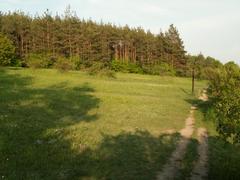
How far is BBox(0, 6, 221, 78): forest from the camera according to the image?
94.0 m

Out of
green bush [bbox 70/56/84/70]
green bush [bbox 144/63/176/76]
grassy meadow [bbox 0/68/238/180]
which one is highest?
green bush [bbox 70/56/84/70]

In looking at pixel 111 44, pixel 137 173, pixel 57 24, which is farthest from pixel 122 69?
pixel 137 173

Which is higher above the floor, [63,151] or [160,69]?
[160,69]

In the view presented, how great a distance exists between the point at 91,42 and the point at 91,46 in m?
1.48

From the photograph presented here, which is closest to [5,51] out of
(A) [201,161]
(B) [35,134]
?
(B) [35,134]

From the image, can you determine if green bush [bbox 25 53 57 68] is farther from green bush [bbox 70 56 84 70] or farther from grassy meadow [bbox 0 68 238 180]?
grassy meadow [bbox 0 68 238 180]

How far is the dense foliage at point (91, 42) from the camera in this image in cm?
9688

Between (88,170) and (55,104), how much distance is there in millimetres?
19416

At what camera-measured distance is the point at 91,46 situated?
10469 centimetres

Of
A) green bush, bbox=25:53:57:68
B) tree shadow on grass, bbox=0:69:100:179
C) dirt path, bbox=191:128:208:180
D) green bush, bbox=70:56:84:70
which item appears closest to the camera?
tree shadow on grass, bbox=0:69:100:179

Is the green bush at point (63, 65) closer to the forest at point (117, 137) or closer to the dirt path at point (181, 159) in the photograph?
the forest at point (117, 137)

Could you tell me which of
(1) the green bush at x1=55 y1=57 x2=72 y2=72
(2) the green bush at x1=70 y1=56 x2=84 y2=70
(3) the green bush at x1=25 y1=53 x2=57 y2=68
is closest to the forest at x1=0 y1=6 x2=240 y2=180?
(1) the green bush at x1=55 y1=57 x2=72 y2=72

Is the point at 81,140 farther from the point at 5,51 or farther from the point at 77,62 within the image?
the point at 77,62

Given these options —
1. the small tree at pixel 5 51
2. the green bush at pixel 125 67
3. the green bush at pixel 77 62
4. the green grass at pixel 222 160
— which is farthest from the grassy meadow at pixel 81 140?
the green bush at pixel 125 67
